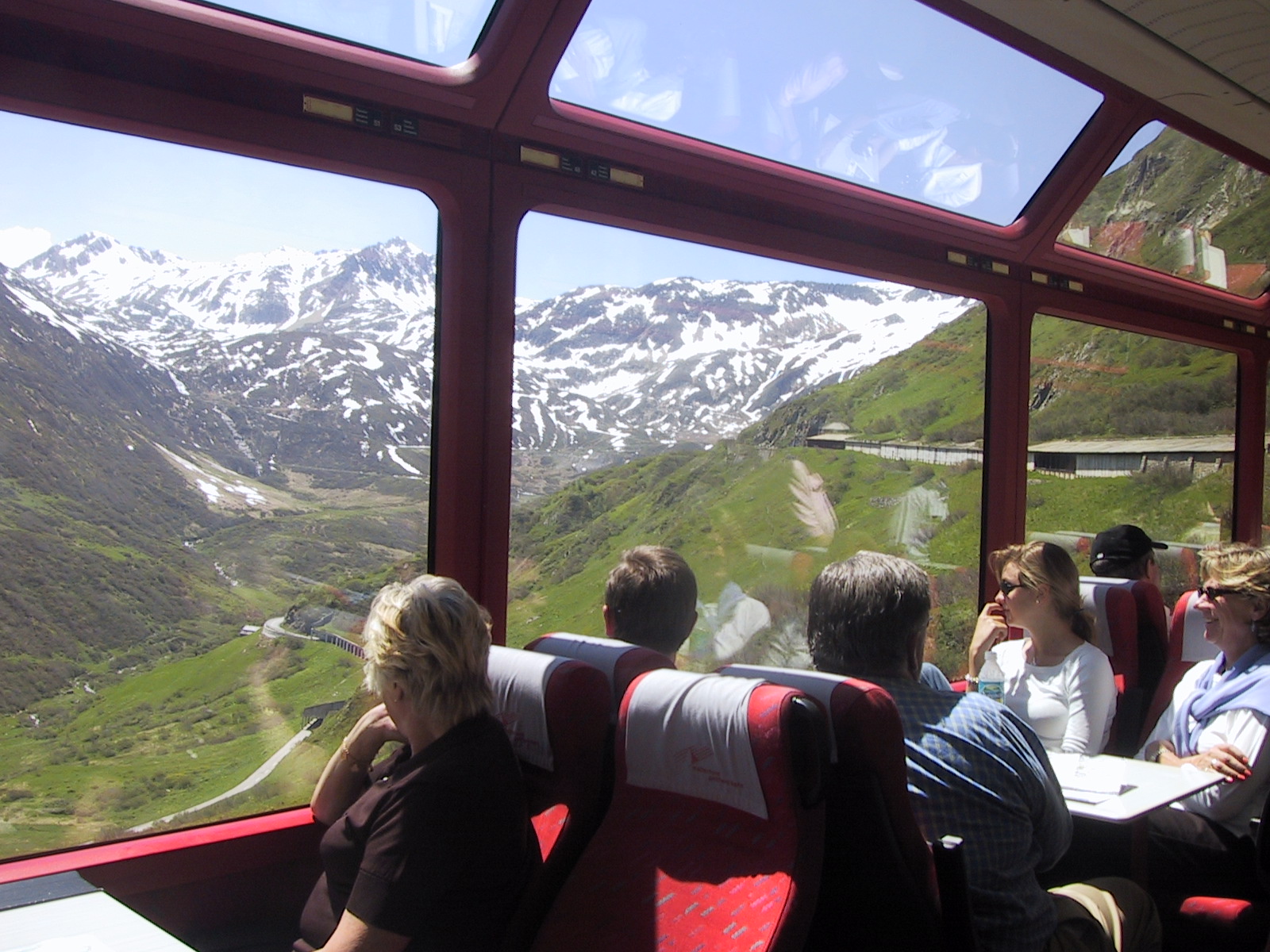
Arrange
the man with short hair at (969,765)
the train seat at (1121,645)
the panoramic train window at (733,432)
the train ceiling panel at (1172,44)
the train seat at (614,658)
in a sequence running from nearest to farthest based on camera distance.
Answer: the man with short hair at (969,765) < the train seat at (614,658) < the panoramic train window at (733,432) < the train ceiling panel at (1172,44) < the train seat at (1121,645)

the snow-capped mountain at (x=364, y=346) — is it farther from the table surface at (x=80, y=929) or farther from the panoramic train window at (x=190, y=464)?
the table surface at (x=80, y=929)

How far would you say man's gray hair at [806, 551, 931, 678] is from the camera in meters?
2.00

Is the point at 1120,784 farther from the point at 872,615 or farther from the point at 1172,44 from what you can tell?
the point at 1172,44

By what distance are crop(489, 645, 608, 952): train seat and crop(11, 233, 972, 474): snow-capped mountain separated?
938mm

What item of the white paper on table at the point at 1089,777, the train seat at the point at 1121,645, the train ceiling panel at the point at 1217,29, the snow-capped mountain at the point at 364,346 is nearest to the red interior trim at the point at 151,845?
the snow-capped mountain at the point at 364,346

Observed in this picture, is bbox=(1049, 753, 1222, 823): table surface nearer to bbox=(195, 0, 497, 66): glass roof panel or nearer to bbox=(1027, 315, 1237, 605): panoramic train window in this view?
bbox=(1027, 315, 1237, 605): panoramic train window

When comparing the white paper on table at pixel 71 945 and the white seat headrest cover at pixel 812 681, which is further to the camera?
the white seat headrest cover at pixel 812 681

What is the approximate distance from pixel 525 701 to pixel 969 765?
0.89 meters

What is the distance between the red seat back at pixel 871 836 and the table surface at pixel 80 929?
1056 mm

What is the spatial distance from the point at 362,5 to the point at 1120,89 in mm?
2826

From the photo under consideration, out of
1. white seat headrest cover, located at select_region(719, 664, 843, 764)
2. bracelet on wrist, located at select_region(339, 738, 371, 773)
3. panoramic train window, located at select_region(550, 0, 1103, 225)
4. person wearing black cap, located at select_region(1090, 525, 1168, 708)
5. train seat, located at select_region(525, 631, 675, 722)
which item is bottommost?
bracelet on wrist, located at select_region(339, 738, 371, 773)

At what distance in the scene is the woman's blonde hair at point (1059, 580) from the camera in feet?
10.4

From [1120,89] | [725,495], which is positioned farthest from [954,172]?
[725,495]

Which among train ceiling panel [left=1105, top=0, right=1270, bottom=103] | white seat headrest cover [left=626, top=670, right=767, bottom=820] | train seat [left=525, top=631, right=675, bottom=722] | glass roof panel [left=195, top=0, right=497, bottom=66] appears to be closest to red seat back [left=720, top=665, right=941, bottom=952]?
white seat headrest cover [left=626, top=670, right=767, bottom=820]
